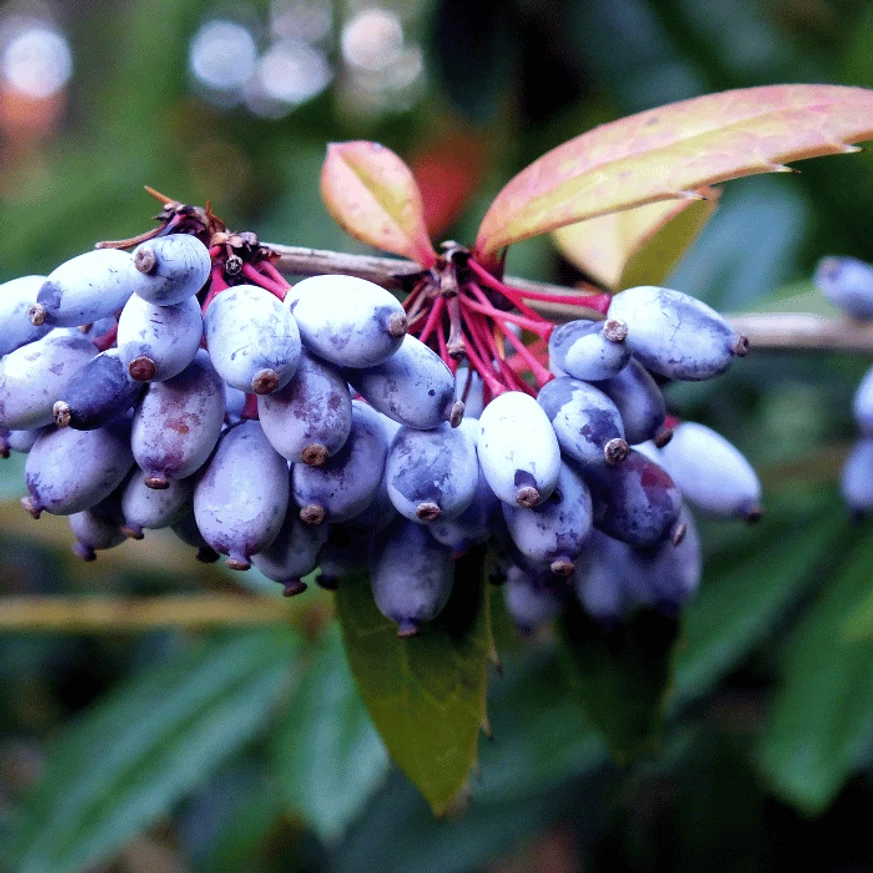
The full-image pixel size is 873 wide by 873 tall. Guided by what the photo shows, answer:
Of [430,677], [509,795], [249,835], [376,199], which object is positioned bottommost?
[249,835]

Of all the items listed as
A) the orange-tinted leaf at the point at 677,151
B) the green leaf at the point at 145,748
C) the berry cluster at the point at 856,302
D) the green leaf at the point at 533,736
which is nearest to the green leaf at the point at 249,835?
the green leaf at the point at 145,748

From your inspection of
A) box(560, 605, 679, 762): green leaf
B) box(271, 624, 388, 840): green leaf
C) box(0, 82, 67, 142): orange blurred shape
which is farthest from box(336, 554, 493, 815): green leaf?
box(0, 82, 67, 142): orange blurred shape

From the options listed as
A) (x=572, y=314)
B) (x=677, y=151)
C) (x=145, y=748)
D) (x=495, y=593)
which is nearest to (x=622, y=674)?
(x=495, y=593)

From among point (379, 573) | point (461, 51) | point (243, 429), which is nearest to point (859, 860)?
point (379, 573)

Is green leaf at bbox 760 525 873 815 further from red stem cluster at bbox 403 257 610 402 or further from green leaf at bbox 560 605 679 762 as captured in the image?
red stem cluster at bbox 403 257 610 402

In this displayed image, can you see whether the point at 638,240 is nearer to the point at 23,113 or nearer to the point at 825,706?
the point at 825,706

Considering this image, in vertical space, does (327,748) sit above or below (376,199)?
below
